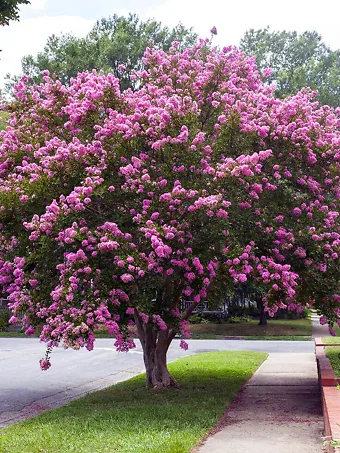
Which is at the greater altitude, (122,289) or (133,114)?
(133,114)

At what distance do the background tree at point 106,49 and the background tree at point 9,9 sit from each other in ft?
71.3

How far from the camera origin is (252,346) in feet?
87.8

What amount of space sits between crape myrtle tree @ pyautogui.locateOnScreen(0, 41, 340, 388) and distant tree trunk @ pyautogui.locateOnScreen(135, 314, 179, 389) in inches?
62.2

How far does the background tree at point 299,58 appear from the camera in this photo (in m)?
39.2

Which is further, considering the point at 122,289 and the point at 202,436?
the point at 122,289

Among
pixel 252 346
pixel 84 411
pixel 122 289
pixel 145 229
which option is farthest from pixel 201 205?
pixel 252 346

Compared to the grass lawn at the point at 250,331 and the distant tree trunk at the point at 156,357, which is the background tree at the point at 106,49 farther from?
the distant tree trunk at the point at 156,357

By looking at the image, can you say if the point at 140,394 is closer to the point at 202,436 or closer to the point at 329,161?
the point at 202,436

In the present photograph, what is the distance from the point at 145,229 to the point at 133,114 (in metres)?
2.72

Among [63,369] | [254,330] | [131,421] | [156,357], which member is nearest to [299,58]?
[254,330]

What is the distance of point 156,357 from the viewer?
13344 millimetres

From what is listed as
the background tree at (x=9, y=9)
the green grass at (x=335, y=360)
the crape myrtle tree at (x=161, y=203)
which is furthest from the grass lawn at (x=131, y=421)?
the background tree at (x=9, y=9)

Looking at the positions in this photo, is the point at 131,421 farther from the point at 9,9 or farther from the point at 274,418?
the point at 9,9

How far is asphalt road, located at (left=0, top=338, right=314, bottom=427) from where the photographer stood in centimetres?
1323
